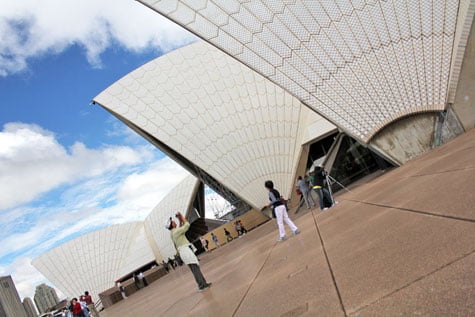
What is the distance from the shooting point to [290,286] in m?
3.18

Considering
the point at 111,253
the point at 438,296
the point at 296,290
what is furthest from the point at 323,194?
the point at 111,253

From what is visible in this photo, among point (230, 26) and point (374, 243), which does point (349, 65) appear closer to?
point (230, 26)

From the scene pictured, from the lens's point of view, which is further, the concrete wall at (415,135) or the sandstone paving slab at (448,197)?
the concrete wall at (415,135)

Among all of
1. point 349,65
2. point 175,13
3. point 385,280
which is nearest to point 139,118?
point 175,13

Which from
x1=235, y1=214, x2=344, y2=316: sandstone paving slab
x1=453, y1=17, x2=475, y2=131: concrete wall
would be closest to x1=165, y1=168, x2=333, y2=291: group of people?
x1=235, y1=214, x2=344, y2=316: sandstone paving slab

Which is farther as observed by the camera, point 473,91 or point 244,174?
point 244,174

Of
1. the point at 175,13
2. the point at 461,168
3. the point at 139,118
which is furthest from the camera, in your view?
the point at 139,118

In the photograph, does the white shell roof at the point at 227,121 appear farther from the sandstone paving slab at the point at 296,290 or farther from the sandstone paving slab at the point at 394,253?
the sandstone paving slab at the point at 394,253

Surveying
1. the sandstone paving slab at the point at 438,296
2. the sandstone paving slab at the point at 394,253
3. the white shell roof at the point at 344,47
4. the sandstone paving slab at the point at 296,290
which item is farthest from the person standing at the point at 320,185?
the sandstone paving slab at the point at 438,296

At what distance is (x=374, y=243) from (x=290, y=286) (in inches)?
31.1

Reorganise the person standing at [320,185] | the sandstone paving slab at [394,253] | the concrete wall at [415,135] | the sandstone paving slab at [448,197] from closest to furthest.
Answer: the sandstone paving slab at [394,253] → the sandstone paving slab at [448,197] → the person standing at [320,185] → the concrete wall at [415,135]

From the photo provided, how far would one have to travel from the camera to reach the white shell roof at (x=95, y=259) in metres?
31.5

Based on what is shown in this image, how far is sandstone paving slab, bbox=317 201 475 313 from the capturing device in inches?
81.7

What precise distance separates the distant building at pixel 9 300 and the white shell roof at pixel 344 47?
131 m
